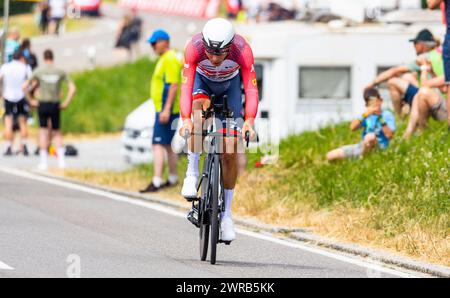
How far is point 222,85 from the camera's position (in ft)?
39.1

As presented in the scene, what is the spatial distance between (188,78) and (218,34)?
1.69 feet

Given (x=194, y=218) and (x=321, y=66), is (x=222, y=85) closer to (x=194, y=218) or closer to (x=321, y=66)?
(x=194, y=218)

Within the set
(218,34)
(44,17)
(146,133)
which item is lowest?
(146,133)

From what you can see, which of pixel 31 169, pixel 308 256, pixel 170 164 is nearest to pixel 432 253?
pixel 308 256

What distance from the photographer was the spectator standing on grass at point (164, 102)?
699 inches

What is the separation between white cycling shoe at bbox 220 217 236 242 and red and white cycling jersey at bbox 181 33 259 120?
90 cm

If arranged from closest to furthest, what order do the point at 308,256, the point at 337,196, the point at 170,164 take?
the point at 308,256 < the point at 337,196 < the point at 170,164

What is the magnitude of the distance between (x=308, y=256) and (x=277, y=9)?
35.9 metres

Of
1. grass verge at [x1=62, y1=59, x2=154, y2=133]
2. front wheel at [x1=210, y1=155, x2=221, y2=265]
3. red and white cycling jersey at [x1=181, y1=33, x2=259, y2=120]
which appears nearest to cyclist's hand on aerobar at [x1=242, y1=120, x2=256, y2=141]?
red and white cycling jersey at [x1=181, y1=33, x2=259, y2=120]

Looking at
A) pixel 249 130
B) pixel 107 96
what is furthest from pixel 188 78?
pixel 107 96

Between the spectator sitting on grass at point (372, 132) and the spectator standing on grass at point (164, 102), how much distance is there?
2231mm

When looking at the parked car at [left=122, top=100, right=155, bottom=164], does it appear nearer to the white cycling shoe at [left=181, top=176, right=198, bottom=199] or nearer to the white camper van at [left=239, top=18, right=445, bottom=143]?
the white camper van at [left=239, top=18, right=445, bottom=143]
